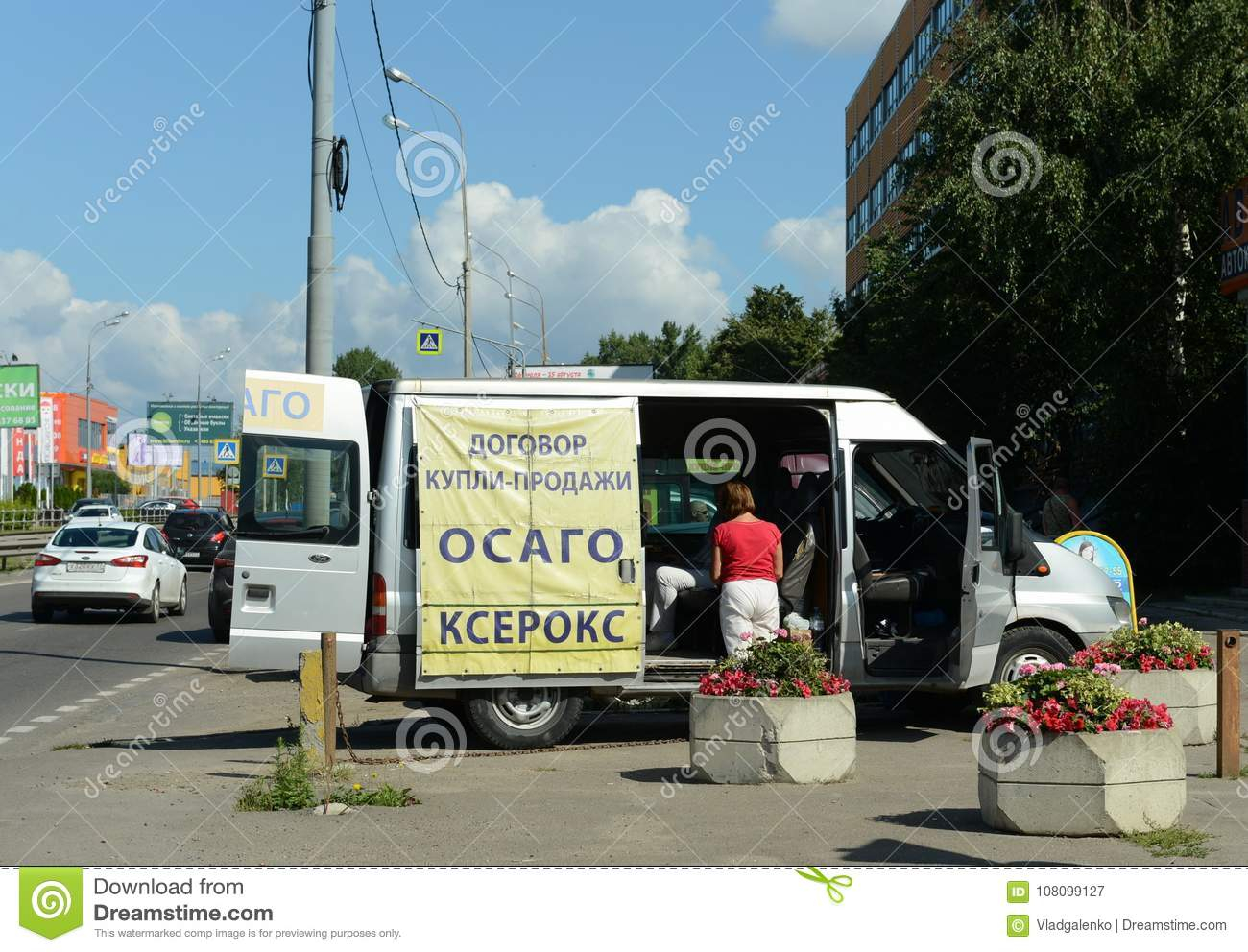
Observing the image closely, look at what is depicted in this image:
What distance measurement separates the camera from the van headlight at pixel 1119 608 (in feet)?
36.5

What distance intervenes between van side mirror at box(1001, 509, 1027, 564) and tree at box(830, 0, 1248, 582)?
1545cm

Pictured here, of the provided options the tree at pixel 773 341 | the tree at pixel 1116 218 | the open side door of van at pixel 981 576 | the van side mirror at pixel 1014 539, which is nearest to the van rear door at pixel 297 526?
the open side door of van at pixel 981 576

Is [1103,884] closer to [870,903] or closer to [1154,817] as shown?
[870,903]

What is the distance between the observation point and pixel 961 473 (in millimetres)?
11000

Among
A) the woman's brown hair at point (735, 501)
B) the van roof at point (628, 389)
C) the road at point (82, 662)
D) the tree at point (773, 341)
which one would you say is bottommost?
the road at point (82, 662)

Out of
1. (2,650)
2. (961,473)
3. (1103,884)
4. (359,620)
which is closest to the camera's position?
(1103,884)

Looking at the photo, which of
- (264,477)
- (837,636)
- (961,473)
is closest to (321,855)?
(264,477)

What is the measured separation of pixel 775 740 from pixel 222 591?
12955 mm

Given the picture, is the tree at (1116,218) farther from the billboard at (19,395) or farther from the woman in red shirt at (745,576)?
the billboard at (19,395)

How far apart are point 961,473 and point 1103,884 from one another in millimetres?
6495

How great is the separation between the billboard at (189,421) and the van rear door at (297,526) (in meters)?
71.9

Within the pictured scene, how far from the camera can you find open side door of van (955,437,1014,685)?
33.6ft

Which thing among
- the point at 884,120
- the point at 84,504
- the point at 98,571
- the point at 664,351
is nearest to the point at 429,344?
the point at 98,571

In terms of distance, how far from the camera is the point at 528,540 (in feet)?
33.7
